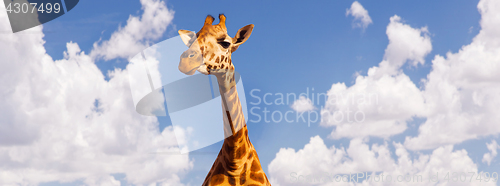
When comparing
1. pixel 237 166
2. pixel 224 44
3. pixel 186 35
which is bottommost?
pixel 237 166

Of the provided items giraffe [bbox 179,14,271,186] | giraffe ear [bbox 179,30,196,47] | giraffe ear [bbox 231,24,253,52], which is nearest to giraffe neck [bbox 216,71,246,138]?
giraffe [bbox 179,14,271,186]

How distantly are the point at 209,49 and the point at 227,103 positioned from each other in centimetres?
167

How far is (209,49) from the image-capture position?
8.78m

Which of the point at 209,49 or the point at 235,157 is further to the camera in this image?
the point at 235,157

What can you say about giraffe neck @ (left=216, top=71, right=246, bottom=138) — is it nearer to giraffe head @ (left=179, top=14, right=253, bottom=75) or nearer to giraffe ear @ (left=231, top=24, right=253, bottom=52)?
giraffe head @ (left=179, top=14, right=253, bottom=75)

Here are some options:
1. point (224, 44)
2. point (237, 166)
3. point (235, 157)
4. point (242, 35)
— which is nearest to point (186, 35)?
point (224, 44)

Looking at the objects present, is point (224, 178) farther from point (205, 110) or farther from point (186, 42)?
point (186, 42)

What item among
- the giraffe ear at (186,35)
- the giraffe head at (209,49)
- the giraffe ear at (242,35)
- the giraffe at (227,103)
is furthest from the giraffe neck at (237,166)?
the giraffe ear at (186,35)

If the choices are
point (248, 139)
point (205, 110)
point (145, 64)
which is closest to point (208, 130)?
point (205, 110)

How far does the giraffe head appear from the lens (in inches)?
328

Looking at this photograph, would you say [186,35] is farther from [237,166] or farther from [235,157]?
[237,166]

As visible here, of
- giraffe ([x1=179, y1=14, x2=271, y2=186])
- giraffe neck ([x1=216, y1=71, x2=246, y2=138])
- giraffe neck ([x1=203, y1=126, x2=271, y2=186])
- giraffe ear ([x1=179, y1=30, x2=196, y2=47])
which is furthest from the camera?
giraffe neck ([x1=203, y1=126, x2=271, y2=186])

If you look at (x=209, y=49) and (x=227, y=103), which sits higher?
(x=209, y=49)

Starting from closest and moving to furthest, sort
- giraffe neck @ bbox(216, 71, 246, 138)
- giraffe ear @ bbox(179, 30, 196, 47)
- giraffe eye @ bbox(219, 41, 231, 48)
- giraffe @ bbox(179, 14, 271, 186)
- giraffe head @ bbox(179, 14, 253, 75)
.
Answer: giraffe head @ bbox(179, 14, 253, 75), giraffe @ bbox(179, 14, 271, 186), giraffe eye @ bbox(219, 41, 231, 48), giraffe neck @ bbox(216, 71, 246, 138), giraffe ear @ bbox(179, 30, 196, 47)
